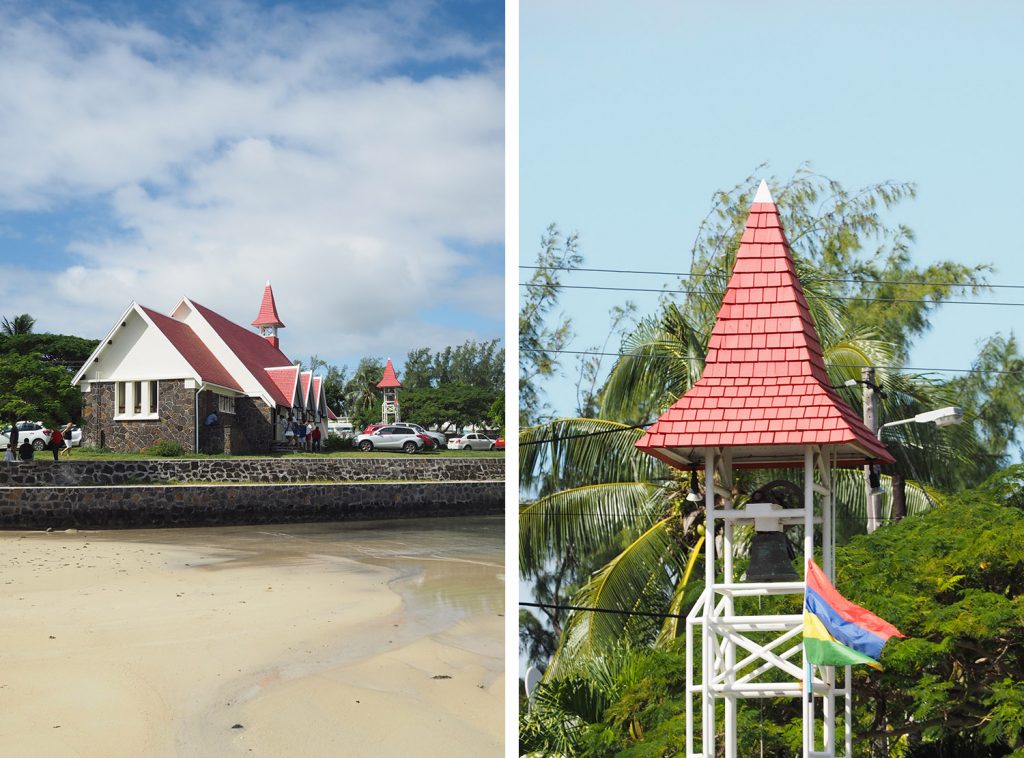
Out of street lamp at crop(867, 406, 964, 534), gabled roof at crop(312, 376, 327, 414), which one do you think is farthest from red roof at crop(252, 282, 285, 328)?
street lamp at crop(867, 406, 964, 534)

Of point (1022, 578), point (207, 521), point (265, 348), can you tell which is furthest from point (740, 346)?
point (265, 348)

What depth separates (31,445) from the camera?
1739 cm

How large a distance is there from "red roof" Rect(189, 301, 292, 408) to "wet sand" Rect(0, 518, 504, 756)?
855cm

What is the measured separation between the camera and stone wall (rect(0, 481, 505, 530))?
15.8 m

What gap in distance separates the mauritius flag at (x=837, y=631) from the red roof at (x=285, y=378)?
64.1 ft

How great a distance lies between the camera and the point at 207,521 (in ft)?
55.1

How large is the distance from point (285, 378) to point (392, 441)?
2.91 metres

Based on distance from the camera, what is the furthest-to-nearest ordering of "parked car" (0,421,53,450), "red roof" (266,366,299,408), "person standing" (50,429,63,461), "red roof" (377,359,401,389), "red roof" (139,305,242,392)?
"red roof" (377,359,401,389) < "red roof" (266,366,299,408) < "red roof" (139,305,242,392) < "parked car" (0,421,53,450) < "person standing" (50,429,63,461)

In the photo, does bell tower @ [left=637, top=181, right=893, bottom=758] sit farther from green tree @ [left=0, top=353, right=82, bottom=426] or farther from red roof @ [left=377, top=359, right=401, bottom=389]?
red roof @ [left=377, top=359, right=401, bottom=389]

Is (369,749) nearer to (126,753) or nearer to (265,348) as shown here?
(126,753)

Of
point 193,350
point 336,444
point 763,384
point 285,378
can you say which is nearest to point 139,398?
point 193,350

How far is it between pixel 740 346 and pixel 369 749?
4.68 metres

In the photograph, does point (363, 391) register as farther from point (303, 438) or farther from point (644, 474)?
point (644, 474)

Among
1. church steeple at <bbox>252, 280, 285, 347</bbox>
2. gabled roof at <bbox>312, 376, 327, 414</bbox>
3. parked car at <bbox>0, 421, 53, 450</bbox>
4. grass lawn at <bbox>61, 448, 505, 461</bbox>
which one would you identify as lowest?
grass lawn at <bbox>61, 448, 505, 461</bbox>
